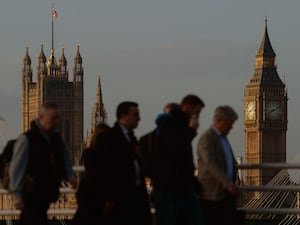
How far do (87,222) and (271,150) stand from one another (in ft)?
312

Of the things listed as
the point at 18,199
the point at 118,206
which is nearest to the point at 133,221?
the point at 118,206

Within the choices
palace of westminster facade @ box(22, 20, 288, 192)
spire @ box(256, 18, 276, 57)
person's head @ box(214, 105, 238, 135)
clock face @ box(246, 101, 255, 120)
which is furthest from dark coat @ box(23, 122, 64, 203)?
spire @ box(256, 18, 276, 57)

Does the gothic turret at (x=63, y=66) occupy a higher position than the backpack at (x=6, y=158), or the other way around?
the gothic turret at (x=63, y=66)

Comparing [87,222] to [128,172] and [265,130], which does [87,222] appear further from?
[265,130]

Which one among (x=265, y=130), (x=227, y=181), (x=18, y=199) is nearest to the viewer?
(x=18, y=199)

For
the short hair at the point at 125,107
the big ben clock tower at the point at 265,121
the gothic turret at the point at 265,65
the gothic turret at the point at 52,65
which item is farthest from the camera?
the gothic turret at the point at 265,65

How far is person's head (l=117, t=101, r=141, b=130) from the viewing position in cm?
867

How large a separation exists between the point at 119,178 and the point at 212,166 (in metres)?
0.70

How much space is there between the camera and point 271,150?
338ft

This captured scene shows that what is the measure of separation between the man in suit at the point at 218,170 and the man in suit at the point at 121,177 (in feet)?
1.62

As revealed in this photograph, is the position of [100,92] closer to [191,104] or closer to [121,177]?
[191,104]

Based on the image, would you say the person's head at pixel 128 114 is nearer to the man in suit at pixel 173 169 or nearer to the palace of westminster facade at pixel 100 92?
the man in suit at pixel 173 169

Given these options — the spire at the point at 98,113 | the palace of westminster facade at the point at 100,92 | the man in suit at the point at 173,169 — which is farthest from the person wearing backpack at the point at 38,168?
the palace of westminster facade at the point at 100,92

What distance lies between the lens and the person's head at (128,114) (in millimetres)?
8672
